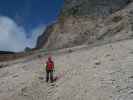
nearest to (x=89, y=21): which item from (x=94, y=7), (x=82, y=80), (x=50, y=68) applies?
(x=94, y=7)

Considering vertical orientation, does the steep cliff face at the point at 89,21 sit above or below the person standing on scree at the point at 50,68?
above

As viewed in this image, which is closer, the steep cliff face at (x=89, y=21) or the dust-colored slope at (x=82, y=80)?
the dust-colored slope at (x=82, y=80)

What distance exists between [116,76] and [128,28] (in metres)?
27.5

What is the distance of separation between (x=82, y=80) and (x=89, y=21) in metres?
41.6

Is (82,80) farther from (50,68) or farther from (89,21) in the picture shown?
(89,21)

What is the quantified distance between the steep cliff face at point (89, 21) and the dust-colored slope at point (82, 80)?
71.0ft

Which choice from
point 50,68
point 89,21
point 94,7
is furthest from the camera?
point 94,7

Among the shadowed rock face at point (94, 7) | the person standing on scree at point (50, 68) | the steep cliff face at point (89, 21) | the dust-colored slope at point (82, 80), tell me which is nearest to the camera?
the dust-colored slope at point (82, 80)

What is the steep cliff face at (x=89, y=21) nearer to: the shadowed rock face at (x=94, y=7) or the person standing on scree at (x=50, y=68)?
the shadowed rock face at (x=94, y=7)

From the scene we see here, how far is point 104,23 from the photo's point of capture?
56344 millimetres

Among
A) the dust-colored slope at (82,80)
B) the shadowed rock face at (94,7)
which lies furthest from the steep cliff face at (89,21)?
the dust-colored slope at (82,80)

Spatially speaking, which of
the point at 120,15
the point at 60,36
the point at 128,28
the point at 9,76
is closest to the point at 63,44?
the point at 60,36

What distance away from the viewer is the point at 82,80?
21344mm

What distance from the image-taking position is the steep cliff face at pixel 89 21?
52.0m
